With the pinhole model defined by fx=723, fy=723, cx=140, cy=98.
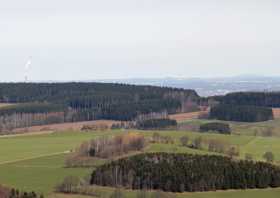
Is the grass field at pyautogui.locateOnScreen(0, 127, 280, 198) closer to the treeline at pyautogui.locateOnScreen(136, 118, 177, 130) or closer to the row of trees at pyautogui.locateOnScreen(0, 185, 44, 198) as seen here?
the row of trees at pyautogui.locateOnScreen(0, 185, 44, 198)

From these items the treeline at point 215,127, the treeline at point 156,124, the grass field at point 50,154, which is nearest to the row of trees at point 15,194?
the grass field at point 50,154

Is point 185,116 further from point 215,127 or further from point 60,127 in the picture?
point 60,127

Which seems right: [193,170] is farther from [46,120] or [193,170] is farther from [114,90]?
[114,90]

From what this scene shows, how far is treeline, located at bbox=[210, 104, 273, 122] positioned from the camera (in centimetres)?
14375

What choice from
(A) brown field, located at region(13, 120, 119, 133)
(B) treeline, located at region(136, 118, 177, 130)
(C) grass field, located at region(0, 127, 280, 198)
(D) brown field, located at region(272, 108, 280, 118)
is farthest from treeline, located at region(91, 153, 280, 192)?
(D) brown field, located at region(272, 108, 280, 118)

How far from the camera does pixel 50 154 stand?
94875 millimetres

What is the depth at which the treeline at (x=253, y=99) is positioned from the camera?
540 ft

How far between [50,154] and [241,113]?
61050 millimetres

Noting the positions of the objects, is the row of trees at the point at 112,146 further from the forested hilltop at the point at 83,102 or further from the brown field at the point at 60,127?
the forested hilltop at the point at 83,102

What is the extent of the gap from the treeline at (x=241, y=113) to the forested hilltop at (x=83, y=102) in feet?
55.2

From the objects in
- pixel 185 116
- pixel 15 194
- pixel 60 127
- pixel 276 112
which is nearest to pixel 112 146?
pixel 15 194

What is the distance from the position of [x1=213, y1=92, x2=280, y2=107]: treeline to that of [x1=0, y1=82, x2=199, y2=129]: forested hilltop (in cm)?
822

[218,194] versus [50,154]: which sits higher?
[50,154]

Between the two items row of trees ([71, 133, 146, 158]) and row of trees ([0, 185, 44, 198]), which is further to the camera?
row of trees ([71, 133, 146, 158])
